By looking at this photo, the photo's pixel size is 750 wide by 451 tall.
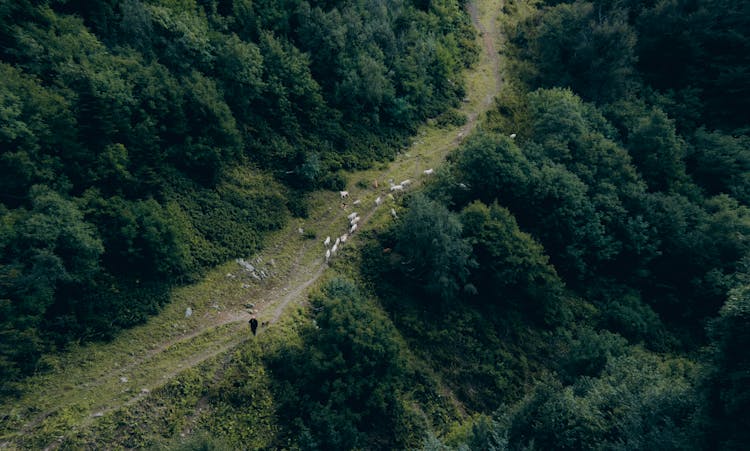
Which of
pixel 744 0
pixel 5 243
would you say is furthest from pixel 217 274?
pixel 744 0

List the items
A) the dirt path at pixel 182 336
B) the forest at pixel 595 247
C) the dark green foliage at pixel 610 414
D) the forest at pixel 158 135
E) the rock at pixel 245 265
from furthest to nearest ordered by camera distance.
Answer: the rock at pixel 245 265 → the forest at pixel 595 247 → the forest at pixel 158 135 → the dirt path at pixel 182 336 → the dark green foliage at pixel 610 414

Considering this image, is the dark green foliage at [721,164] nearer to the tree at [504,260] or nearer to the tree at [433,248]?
the tree at [504,260]

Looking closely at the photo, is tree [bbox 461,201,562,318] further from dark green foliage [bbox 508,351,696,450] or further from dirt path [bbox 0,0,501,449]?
dark green foliage [bbox 508,351,696,450]

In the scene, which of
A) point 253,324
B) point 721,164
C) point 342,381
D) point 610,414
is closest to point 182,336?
point 253,324

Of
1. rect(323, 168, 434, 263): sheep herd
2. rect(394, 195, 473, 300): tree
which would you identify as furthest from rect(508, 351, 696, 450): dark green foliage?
rect(323, 168, 434, 263): sheep herd

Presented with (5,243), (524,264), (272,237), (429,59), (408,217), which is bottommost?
(5,243)

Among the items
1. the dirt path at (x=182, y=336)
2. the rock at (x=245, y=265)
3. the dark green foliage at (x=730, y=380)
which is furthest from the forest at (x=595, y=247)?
the rock at (x=245, y=265)

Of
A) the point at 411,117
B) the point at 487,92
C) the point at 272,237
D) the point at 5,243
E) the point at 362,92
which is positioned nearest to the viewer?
the point at 5,243

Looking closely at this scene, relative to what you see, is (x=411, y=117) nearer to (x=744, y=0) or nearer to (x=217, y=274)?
(x=217, y=274)
